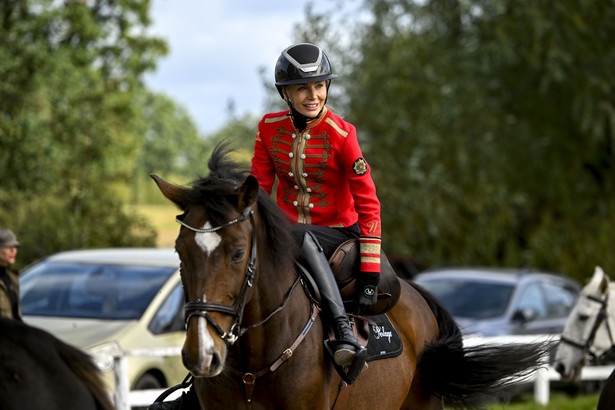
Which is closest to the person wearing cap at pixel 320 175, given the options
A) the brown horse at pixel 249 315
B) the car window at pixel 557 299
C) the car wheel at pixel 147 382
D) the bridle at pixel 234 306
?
the brown horse at pixel 249 315

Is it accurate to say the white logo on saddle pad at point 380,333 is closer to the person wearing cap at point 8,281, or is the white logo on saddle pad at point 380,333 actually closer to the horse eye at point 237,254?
the horse eye at point 237,254

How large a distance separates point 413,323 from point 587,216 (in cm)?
1910

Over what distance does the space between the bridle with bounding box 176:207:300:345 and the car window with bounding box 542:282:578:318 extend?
35.0ft

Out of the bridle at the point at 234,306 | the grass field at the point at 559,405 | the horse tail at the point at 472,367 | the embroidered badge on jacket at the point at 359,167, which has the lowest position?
the grass field at the point at 559,405

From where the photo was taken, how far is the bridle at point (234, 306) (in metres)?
3.88

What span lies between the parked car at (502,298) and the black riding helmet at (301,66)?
8295 mm

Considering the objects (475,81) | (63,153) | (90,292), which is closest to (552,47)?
(475,81)

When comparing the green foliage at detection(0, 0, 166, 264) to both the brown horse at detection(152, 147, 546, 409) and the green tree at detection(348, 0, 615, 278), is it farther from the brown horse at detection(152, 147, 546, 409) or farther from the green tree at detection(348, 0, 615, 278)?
the brown horse at detection(152, 147, 546, 409)

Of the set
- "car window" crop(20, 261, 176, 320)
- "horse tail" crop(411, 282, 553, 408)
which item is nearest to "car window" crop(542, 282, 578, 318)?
"car window" crop(20, 261, 176, 320)

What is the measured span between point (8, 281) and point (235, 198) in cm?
498

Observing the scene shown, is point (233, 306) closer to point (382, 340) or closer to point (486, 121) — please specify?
point (382, 340)

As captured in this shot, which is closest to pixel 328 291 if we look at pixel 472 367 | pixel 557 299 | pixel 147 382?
pixel 472 367

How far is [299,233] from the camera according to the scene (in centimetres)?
489

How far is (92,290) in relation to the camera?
10094 mm
